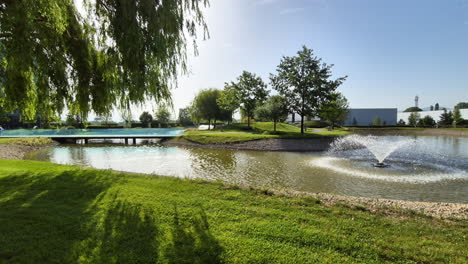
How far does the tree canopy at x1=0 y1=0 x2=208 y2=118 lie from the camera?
582 cm

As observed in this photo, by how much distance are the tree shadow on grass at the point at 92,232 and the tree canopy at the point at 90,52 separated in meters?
3.19

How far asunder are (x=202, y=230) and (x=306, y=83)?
28.9m

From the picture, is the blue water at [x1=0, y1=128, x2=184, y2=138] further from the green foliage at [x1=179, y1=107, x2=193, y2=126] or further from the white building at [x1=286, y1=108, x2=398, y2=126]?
the white building at [x1=286, y1=108, x2=398, y2=126]

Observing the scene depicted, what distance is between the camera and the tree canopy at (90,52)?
582 centimetres

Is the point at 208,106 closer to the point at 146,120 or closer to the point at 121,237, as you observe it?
the point at 146,120

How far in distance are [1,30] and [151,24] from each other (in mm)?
3582

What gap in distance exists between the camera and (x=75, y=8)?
803 cm

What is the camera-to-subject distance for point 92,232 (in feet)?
12.6

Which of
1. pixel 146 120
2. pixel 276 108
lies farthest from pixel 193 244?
pixel 146 120

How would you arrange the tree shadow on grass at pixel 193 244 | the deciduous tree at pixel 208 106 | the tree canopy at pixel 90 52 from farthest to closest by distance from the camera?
the deciduous tree at pixel 208 106 < the tree canopy at pixel 90 52 < the tree shadow on grass at pixel 193 244

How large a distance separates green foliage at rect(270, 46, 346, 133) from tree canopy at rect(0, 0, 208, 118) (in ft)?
83.0

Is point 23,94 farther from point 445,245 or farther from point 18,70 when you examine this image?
point 445,245

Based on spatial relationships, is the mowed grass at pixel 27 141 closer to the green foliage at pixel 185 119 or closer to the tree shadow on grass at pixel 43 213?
the tree shadow on grass at pixel 43 213

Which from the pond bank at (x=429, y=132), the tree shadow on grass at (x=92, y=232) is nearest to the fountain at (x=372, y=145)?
the tree shadow on grass at (x=92, y=232)
